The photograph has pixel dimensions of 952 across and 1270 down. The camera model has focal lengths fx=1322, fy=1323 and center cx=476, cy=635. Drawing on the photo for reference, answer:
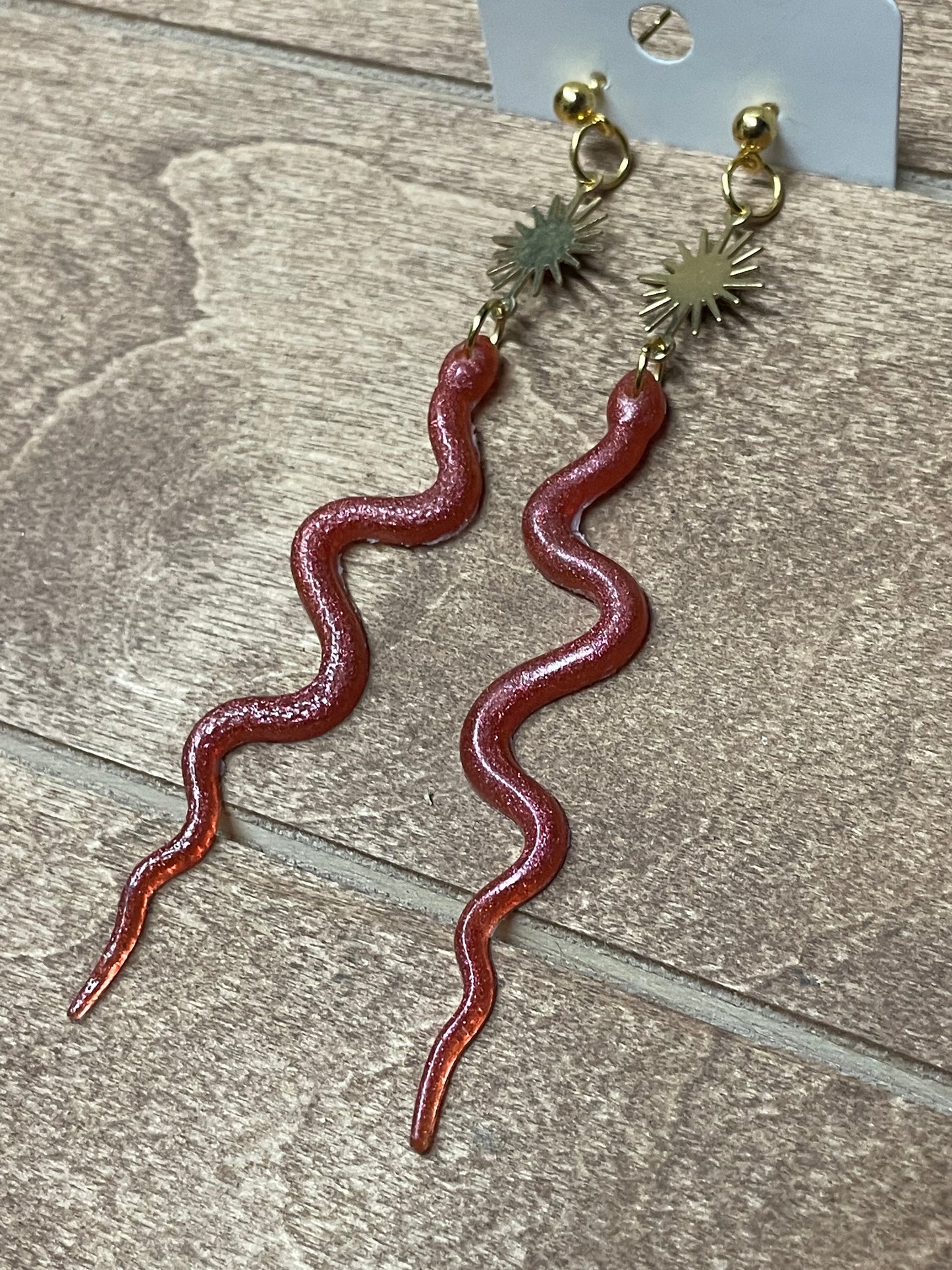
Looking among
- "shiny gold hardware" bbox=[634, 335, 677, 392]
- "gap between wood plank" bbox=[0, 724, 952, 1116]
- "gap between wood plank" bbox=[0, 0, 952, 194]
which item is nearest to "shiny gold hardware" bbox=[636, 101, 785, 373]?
"shiny gold hardware" bbox=[634, 335, 677, 392]

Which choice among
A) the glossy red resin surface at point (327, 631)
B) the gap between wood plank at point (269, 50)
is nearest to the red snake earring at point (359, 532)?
the glossy red resin surface at point (327, 631)

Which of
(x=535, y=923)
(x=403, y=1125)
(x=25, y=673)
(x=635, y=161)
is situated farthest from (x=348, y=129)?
(x=403, y=1125)

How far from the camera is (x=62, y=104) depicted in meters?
1.17

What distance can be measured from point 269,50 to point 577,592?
57 cm

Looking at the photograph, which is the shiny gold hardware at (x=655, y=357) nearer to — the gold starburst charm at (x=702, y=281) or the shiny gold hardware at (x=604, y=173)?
the gold starburst charm at (x=702, y=281)

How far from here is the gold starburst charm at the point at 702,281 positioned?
965 mm

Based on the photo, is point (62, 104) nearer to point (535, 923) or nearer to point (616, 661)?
point (616, 661)

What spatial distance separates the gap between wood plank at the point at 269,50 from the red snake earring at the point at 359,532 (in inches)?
4.6

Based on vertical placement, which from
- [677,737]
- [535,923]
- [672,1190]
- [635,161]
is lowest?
[672,1190]

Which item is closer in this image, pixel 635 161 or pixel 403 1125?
pixel 403 1125

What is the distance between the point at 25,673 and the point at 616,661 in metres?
0.45

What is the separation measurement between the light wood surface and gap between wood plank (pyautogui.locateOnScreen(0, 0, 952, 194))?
0.01 m

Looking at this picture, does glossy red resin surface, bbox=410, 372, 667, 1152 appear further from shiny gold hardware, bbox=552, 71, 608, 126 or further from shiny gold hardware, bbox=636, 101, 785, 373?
shiny gold hardware, bbox=552, 71, 608, 126

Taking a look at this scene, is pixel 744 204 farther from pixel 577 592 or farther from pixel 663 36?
pixel 577 592
